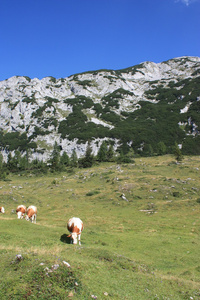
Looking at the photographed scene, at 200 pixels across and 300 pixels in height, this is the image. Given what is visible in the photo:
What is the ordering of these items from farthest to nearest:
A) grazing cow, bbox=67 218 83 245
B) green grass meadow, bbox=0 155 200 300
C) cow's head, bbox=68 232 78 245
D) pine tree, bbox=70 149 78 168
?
pine tree, bbox=70 149 78 168
grazing cow, bbox=67 218 83 245
cow's head, bbox=68 232 78 245
green grass meadow, bbox=0 155 200 300

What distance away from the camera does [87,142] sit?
14862 cm

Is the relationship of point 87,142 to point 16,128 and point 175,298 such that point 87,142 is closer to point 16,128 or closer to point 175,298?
point 16,128

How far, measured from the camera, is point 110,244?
18.9m

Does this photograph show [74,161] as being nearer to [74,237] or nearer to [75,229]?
→ [75,229]

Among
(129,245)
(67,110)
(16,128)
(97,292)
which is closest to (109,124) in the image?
(67,110)

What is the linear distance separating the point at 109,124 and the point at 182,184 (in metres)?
131

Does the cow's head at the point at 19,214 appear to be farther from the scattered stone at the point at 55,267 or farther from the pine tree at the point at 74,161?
the pine tree at the point at 74,161

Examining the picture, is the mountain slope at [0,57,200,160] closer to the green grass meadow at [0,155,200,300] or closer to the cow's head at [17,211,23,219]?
the green grass meadow at [0,155,200,300]

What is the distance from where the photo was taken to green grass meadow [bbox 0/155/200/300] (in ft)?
24.1

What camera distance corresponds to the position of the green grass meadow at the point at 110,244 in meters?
7.35

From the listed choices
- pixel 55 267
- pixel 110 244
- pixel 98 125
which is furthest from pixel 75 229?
pixel 98 125

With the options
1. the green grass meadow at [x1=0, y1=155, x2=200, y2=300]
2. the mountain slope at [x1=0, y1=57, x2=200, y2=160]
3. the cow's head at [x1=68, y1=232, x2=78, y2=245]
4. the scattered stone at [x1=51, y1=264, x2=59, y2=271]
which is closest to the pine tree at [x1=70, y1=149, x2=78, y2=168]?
the mountain slope at [x1=0, y1=57, x2=200, y2=160]

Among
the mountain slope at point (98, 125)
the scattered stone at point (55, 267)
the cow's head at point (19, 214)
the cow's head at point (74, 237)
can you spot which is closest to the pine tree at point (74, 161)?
the mountain slope at point (98, 125)

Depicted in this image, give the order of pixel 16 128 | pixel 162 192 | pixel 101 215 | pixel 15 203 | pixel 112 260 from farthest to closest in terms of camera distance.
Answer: pixel 16 128, pixel 162 192, pixel 15 203, pixel 101 215, pixel 112 260
